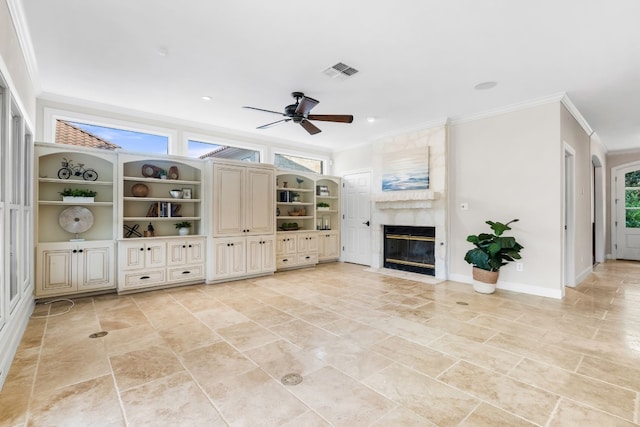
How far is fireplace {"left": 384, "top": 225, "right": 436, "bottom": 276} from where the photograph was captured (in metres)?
5.77

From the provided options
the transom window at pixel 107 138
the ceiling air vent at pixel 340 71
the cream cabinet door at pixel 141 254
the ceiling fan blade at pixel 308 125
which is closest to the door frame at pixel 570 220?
the ceiling air vent at pixel 340 71

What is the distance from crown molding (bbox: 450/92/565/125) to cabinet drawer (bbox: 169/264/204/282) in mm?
4967

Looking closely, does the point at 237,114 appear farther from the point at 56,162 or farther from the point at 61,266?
the point at 61,266

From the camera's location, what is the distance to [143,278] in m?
4.66

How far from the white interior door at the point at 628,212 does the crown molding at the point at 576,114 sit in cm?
291

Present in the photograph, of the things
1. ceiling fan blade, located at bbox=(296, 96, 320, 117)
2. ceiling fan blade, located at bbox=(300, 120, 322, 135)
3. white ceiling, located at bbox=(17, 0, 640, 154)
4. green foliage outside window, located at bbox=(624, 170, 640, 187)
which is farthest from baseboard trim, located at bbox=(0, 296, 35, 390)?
green foliage outside window, located at bbox=(624, 170, 640, 187)

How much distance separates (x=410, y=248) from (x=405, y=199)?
1.00 meters

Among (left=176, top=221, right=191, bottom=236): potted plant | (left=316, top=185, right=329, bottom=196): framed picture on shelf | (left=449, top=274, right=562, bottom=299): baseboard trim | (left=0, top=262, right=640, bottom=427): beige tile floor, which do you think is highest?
(left=316, top=185, right=329, bottom=196): framed picture on shelf

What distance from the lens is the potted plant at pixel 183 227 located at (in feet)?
17.0

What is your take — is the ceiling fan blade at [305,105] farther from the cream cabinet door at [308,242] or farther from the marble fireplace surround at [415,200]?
the cream cabinet door at [308,242]

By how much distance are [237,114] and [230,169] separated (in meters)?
0.92

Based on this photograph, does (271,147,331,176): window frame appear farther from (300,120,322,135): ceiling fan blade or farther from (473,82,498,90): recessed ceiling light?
(473,82,498,90): recessed ceiling light

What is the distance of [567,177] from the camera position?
4.88 m

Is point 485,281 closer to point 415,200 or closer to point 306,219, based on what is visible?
point 415,200
